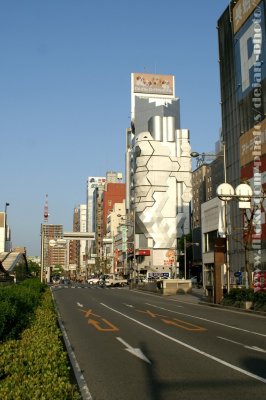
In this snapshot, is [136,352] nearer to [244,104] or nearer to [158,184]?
[244,104]

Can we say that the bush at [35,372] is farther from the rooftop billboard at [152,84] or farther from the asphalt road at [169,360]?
the rooftop billboard at [152,84]

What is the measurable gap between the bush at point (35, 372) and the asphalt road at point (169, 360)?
1.11m

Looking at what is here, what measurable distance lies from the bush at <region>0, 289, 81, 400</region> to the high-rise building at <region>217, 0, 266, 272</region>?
4575 centimetres

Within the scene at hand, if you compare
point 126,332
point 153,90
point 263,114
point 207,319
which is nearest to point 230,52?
point 263,114

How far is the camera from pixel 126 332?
18.6m

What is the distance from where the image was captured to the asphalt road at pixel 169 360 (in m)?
8.88

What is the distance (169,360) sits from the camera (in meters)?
12.2

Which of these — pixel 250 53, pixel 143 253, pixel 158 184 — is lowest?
pixel 143 253

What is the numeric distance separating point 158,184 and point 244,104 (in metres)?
74.7

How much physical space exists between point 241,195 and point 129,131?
138 metres

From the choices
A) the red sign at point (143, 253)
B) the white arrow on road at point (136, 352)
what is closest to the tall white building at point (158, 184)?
the red sign at point (143, 253)

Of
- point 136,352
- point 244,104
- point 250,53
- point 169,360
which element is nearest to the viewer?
point 169,360

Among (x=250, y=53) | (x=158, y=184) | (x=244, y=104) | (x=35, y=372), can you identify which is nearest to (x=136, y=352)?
(x=35, y=372)

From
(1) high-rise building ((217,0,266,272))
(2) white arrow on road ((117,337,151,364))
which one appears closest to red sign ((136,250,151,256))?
(1) high-rise building ((217,0,266,272))
